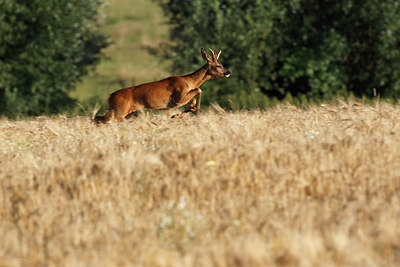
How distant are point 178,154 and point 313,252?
236cm

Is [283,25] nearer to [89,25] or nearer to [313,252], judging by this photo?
[89,25]

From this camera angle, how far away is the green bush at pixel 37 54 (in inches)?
669

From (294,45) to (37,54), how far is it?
7.80 metres

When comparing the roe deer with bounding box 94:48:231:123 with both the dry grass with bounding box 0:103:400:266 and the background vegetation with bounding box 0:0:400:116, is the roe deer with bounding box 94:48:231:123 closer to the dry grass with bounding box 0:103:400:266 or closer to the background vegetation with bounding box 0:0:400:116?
the dry grass with bounding box 0:103:400:266

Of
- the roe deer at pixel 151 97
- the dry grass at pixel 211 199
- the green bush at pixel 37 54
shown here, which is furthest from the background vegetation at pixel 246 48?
the dry grass at pixel 211 199

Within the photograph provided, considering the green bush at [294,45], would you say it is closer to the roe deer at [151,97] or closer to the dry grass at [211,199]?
the roe deer at [151,97]

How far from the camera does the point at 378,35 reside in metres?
18.2

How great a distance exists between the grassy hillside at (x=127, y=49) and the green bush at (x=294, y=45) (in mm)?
10469

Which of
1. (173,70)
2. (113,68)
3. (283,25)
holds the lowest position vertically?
(113,68)

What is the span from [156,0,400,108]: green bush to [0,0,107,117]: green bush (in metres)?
3.26

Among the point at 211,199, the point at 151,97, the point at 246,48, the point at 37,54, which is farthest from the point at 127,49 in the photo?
the point at 211,199

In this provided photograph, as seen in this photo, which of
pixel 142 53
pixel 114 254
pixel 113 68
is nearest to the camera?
pixel 114 254

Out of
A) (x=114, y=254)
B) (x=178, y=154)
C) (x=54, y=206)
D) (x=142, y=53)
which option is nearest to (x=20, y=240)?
(x=54, y=206)

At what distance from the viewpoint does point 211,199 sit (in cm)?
522
